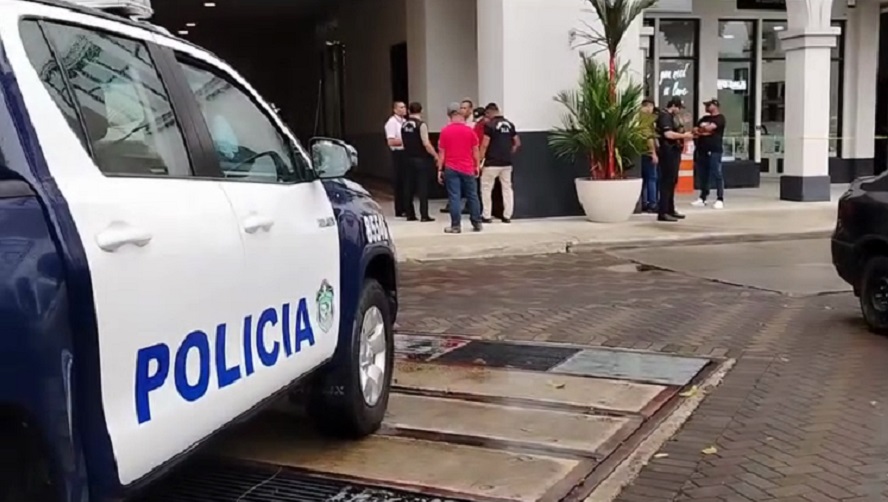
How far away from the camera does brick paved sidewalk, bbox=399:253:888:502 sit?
16.2ft

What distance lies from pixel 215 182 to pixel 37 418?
1.43 meters

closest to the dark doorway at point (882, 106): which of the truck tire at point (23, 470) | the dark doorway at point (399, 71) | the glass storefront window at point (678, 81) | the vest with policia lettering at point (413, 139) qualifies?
the glass storefront window at point (678, 81)

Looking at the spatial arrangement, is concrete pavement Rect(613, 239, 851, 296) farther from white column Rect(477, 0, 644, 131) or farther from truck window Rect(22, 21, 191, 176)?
truck window Rect(22, 21, 191, 176)

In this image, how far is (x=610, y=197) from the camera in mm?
16078

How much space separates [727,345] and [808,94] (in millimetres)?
12703

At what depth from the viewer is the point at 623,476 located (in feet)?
16.1

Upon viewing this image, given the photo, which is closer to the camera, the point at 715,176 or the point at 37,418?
the point at 37,418

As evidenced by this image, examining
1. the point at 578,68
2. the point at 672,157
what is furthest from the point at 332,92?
the point at 672,157

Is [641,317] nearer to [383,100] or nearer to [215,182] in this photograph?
[215,182]

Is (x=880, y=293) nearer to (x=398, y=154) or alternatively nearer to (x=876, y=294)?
(x=876, y=294)

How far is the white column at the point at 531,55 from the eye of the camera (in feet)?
54.8

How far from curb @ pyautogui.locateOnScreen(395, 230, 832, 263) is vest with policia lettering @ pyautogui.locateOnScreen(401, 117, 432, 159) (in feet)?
10.7

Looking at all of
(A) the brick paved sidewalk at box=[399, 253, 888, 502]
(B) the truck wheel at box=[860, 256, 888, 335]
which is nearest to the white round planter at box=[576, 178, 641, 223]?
(A) the brick paved sidewalk at box=[399, 253, 888, 502]

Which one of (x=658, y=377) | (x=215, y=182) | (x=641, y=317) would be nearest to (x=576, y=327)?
(x=641, y=317)
